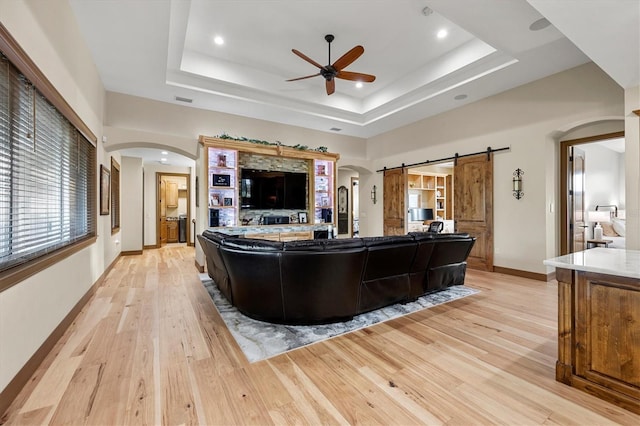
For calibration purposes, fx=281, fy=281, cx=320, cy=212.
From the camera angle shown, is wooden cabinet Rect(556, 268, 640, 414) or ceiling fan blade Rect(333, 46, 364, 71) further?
ceiling fan blade Rect(333, 46, 364, 71)

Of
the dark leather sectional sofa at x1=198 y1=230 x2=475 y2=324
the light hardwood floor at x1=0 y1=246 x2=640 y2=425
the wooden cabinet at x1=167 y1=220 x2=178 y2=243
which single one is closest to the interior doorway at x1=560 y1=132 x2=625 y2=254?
the light hardwood floor at x1=0 y1=246 x2=640 y2=425

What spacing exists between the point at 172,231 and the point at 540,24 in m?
10.9

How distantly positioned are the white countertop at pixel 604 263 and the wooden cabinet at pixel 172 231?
1067 cm

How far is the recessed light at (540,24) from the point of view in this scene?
10.7 feet

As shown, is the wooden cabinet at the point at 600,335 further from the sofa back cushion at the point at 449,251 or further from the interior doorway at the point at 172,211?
the interior doorway at the point at 172,211

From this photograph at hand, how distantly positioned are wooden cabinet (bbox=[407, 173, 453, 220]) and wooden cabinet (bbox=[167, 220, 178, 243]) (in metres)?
8.27

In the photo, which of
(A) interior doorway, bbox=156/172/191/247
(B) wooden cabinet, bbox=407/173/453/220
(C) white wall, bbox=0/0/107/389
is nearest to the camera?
(C) white wall, bbox=0/0/107/389

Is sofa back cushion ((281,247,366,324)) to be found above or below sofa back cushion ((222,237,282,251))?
below

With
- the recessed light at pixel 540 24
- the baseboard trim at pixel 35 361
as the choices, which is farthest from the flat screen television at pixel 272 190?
the recessed light at pixel 540 24

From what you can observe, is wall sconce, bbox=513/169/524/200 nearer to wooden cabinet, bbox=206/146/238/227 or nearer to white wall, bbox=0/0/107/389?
wooden cabinet, bbox=206/146/238/227

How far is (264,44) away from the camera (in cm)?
450

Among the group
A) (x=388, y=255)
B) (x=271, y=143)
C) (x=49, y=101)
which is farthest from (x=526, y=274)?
(x=49, y=101)

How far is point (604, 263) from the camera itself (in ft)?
5.93

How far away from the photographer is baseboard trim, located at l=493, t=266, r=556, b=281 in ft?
15.0
